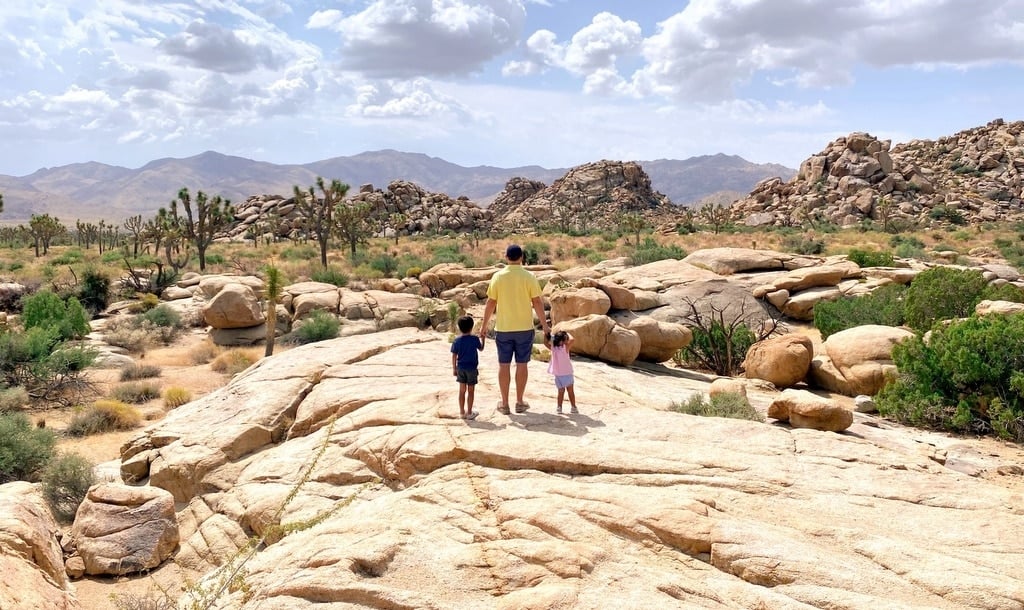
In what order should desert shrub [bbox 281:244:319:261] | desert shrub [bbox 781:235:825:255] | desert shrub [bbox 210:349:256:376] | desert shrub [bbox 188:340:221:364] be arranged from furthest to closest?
desert shrub [bbox 281:244:319:261]
desert shrub [bbox 781:235:825:255]
desert shrub [bbox 188:340:221:364]
desert shrub [bbox 210:349:256:376]

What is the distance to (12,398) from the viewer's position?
42.0ft

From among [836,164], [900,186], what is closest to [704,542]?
[900,186]

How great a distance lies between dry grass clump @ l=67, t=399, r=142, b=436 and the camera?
1184 cm

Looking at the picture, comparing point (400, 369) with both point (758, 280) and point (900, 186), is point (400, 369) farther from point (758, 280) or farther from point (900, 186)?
point (900, 186)

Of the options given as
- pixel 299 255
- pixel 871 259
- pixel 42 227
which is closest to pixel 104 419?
pixel 871 259

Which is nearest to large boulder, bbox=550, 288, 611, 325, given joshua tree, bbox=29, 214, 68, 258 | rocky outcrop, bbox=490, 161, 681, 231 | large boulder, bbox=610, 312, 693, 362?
large boulder, bbox=610, 312, 693, 362

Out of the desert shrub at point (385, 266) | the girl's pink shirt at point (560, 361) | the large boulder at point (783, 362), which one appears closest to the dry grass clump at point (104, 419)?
the girl's pink shirt at point (560, 361)

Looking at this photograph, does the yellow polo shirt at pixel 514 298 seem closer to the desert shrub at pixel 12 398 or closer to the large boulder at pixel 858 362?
the large boulder at pixel 858 362

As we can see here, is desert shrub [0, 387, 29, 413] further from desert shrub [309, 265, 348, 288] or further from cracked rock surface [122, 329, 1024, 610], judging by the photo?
desert shrub [309, 265, 348, 288]

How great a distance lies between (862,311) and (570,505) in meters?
12.5

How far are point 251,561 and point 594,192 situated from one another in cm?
8326

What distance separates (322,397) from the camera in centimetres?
866

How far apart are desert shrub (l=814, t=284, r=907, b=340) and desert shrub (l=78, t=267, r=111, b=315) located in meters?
22.5

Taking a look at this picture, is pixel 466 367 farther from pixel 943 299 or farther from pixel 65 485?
pixel 943 299
